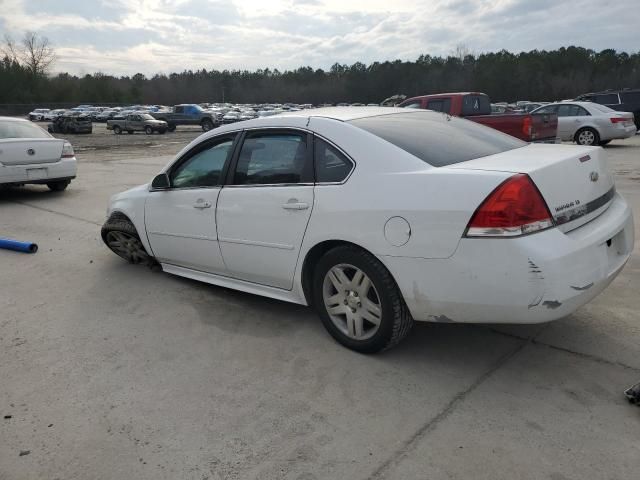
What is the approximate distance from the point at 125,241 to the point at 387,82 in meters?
97.2

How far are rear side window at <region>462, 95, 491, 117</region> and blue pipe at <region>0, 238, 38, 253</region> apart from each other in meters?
9.48

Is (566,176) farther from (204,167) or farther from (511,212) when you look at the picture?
(204,167)

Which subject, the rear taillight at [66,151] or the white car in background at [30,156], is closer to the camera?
the white car in background at [30,156]

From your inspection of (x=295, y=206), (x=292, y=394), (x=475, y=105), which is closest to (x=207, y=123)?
(x=475, y=105)

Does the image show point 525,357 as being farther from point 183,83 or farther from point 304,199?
point 183,83

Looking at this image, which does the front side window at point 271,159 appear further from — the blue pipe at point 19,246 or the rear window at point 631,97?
the rear window at point 631,97

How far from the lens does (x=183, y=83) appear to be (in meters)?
120

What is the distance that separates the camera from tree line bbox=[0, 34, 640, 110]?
80938 mm

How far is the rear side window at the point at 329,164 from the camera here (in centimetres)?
325

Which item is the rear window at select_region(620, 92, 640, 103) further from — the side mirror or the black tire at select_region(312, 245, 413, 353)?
the black tire at select_region(312, 245, 413, 353)

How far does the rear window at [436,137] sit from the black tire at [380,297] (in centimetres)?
68

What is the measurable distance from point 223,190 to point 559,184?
230 cm

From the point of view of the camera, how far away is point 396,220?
9.59ft

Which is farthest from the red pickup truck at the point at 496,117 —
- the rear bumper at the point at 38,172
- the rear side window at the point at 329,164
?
the rear side window at the point at 329,164
